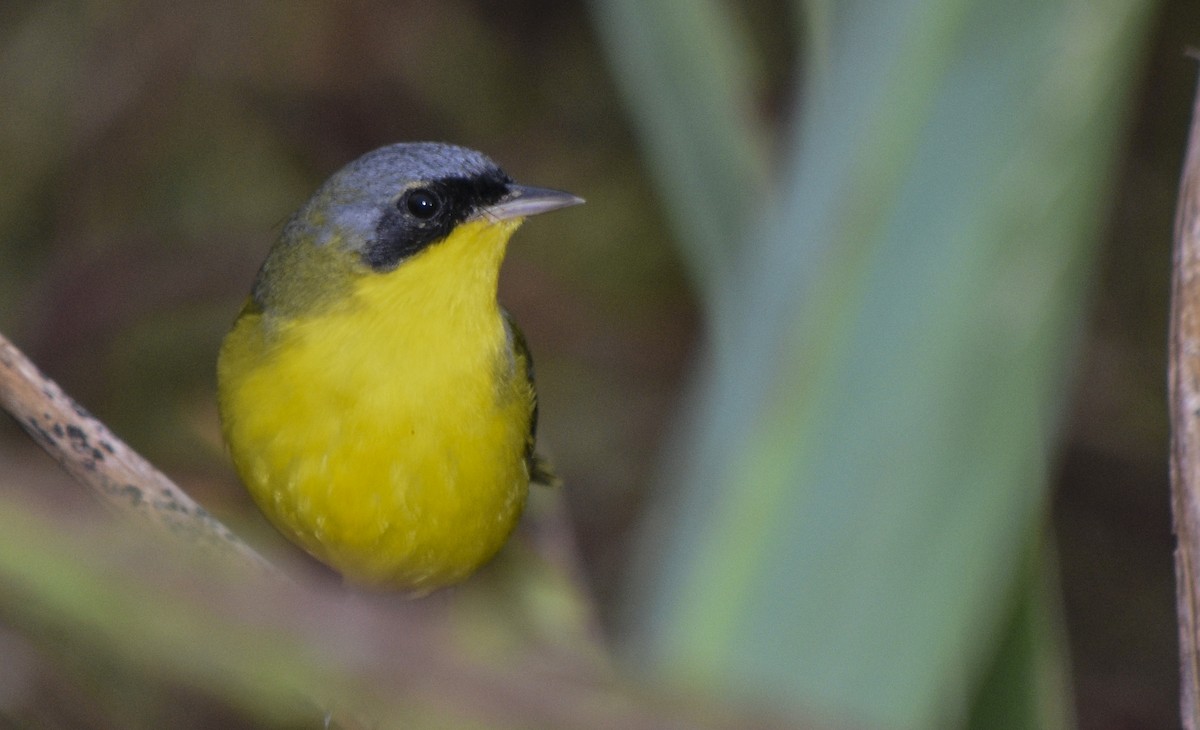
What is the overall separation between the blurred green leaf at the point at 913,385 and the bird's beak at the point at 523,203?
68.9 inches

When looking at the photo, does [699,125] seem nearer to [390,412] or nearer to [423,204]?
[390,412]

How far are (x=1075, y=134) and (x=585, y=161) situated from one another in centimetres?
404

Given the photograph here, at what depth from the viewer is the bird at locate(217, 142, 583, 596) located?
2.48 metres

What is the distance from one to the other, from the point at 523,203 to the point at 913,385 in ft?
6.26

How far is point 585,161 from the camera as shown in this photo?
481 centimetres

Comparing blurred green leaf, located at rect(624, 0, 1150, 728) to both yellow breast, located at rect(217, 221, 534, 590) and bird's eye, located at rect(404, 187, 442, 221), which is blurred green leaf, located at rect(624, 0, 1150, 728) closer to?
yellow breast, located at rect(217, 221, 534, 590)

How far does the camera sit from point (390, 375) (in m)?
2.45

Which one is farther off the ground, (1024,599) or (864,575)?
(864,575)

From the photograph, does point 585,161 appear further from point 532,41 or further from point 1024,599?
point 1024,599

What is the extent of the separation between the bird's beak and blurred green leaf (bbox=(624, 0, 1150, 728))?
175 centimetres

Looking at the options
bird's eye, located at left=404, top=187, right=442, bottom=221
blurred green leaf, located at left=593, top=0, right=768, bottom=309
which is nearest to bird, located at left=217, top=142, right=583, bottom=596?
bird's eye, located at left=404, top=187, right=442, bottom=221

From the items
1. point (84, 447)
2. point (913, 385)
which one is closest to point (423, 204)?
point (84, 447)

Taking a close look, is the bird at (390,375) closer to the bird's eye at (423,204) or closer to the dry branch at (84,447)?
the bird's eye at (423,204)

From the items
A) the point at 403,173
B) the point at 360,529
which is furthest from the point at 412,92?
the point at 360,529
